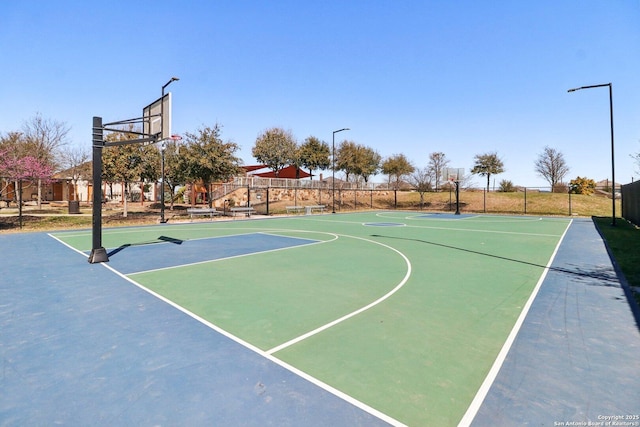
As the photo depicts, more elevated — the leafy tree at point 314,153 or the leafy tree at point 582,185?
the leafy tree at point 314,153

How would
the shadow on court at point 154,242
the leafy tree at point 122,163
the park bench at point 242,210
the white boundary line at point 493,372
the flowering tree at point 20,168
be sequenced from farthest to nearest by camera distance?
the park bench at point 242,210, the leafy tree at point 122,163, the flowering tree at point 20,168, the shadow on court at point 154,242, the white boundary line at point 493,372

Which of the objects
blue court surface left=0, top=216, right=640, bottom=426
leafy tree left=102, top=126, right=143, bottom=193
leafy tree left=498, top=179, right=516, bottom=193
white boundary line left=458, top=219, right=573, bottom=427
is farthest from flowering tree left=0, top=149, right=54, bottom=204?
leafy tree left=498, top=179, right=516, bottom=193

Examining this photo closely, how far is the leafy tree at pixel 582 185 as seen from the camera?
167ft

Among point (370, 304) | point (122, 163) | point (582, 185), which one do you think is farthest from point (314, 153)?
point (370, 304)

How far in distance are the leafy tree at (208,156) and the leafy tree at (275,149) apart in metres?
27.3

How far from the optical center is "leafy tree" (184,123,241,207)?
87.0 ft

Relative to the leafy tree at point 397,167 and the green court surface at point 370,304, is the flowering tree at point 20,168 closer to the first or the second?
the green court surface at point 370,304

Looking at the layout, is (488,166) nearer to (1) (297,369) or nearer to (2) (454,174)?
(2) (454,174)

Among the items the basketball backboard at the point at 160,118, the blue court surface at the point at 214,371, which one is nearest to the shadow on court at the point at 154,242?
the basketball backboard at the point at 160,118

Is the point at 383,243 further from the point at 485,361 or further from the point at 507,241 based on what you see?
the point at 485,361

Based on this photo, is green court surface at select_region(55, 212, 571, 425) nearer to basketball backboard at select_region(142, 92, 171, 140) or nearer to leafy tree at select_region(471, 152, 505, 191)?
basketball backboard at select_region(142, 92, 171, 140)

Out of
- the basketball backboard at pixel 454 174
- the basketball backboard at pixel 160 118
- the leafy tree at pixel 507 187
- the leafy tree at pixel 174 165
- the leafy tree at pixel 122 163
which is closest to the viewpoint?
the basketball backboard at pixel 160 118

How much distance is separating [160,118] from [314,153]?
150 feet

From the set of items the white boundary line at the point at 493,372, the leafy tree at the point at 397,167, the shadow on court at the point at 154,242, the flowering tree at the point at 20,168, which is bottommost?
the white boundary line at the point at 493,372
